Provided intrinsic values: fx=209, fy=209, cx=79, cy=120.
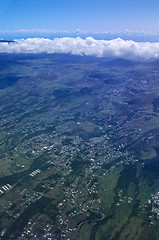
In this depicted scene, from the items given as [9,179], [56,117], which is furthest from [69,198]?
[56,117]

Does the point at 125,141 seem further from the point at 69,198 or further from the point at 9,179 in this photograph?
the point at 9,179

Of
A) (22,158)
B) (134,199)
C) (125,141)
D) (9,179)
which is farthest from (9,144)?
(134,199)

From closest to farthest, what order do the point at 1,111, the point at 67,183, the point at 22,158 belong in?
1. the point at 67,183
2. the point at 22,158
3. the point at 1,111

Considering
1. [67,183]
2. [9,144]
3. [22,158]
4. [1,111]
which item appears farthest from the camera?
[1,111]

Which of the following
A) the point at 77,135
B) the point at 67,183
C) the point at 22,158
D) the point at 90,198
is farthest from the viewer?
the point at 77,135

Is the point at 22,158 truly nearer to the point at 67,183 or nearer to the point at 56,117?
the point at 67,183

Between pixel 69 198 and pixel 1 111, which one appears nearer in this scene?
pixel 69 198

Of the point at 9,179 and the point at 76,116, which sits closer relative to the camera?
the point at 9,179

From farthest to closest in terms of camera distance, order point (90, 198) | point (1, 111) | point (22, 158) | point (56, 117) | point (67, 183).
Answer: point (1, 111) < point (56, 117) < point (22, 158) < point (67, 183) < point (90, 198)

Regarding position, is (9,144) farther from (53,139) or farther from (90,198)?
(90,198)

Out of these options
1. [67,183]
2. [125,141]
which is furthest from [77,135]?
[67,183]
